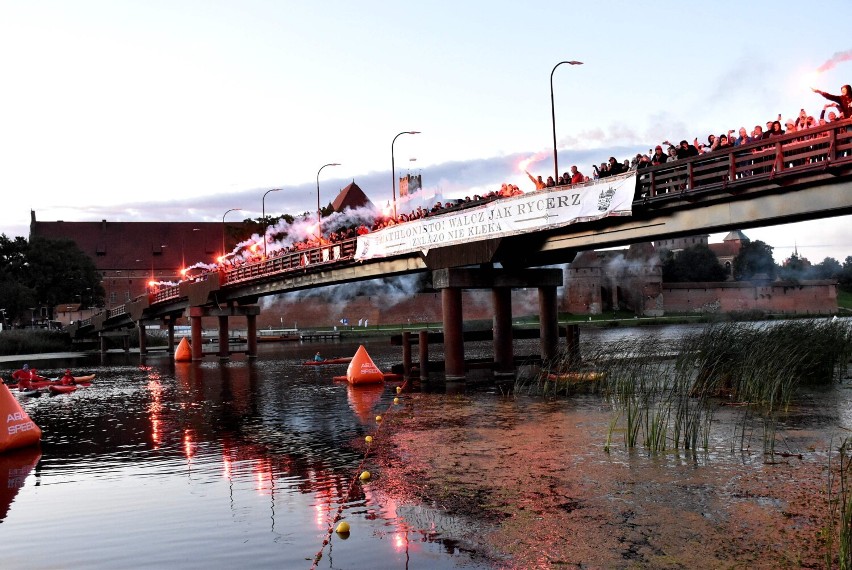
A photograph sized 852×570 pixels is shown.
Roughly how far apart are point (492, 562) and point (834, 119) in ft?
50.9

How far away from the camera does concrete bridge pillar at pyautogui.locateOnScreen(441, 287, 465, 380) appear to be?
122 feet

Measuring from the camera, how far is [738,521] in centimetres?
1254

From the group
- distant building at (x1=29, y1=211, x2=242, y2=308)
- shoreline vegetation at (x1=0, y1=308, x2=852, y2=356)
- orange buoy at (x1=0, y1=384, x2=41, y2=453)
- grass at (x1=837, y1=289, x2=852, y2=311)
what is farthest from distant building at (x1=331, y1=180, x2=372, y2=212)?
orange buoy at (x1=0, y1=384, x2=41, y2=453)

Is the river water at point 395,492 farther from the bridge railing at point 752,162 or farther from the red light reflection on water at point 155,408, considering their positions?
the bridge railing at point 752,162

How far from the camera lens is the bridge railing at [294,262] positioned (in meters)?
47.9

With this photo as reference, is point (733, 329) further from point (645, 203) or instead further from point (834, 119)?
point (834, 119)

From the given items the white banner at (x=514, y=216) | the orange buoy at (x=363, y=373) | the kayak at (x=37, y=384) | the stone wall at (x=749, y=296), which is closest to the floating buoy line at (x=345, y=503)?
the white banner at (x=514, y=216)

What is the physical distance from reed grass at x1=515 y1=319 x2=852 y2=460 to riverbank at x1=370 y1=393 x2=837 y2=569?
700 millimetres

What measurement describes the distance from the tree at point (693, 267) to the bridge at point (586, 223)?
12400 centimetres

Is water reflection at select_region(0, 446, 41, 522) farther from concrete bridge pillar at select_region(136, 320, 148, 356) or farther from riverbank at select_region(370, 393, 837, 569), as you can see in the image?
concrete bridge pillar at select_region(136, 320, 148, 356)

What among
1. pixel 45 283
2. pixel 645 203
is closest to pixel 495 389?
pixel 645 203

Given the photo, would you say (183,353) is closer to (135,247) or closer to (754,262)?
(135,247)

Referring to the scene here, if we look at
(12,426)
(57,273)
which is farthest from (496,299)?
(57,273)

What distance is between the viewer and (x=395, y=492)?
51.3 ft
